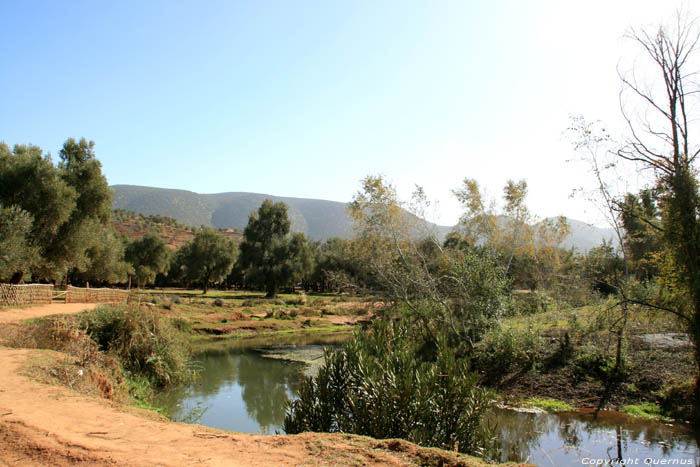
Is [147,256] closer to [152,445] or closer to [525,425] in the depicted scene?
[525,425]

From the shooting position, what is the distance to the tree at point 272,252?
5597 cm

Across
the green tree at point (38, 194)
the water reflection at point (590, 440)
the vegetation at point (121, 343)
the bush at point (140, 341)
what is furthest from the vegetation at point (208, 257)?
the water reflection at point (590, 440)

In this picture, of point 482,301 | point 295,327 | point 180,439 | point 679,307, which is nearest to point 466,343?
Result: point 482,301

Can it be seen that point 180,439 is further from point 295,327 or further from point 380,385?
point 295,327

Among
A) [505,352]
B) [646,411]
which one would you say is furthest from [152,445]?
[505,352]

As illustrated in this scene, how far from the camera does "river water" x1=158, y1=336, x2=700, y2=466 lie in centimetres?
891

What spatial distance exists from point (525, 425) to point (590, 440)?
176 centimetres

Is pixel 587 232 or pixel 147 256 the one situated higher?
pixel 587 232

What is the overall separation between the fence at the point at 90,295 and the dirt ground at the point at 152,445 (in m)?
20.3

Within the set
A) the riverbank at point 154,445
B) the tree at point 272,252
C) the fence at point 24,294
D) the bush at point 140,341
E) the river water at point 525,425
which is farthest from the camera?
the tree at point 272,252

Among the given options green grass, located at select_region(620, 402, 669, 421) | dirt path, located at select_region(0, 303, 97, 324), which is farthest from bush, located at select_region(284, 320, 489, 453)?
dirt path, located at select_region(0, 303, 97, 324)

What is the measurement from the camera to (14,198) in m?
25.8

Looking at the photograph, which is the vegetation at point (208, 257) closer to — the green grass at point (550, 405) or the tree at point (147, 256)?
the tree at point (147, 256)

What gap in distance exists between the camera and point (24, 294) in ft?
74.8
